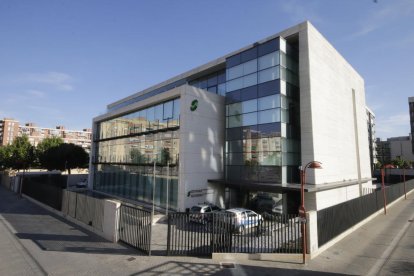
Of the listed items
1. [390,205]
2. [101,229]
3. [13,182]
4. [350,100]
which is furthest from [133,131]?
[390,205]

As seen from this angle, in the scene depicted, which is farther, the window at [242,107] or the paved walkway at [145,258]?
the window at [242,107]

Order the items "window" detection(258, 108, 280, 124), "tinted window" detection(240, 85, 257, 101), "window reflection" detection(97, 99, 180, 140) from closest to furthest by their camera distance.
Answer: "window" detection(258, 108, 280, 124), "tinted window" detection(240, 85, 257, 101), "window reflection" detection(97, 99, 180, 140)

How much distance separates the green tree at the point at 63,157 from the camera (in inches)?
Answer: 1909

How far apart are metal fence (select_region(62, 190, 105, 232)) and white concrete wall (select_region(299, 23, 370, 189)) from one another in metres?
15.6

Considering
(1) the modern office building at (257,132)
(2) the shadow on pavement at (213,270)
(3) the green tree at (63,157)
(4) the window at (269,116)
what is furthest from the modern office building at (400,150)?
(3) the green tree at (63,157)

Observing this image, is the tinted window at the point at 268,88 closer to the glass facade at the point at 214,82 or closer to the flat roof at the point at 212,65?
the flat roof at the point at 212,65

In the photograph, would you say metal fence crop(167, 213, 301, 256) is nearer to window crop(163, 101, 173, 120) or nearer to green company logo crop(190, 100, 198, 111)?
green company logo crop(190, 100, 198, 111)

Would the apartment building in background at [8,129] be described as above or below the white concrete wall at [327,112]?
above

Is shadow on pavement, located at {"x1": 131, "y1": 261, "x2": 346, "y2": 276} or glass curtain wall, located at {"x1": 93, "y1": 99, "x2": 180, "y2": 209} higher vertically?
glass curtain wall, located at {"x1": 93, "y1": 99, "x2": 180, "y2": 209}

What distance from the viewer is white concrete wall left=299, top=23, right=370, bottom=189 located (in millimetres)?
21156

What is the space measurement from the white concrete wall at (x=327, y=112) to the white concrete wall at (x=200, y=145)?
26.4 feet

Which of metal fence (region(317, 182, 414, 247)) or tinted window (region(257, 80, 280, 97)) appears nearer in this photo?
metal fence (region(317, 182, 414, 247))

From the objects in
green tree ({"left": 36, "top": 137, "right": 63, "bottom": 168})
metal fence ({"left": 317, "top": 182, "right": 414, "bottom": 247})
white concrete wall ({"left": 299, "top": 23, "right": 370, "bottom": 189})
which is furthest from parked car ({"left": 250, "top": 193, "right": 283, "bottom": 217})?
green tree ({"left": 36, "top": 137, "right": 63, "bottom": 168})

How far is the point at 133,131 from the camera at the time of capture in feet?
102
